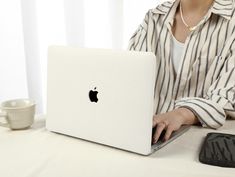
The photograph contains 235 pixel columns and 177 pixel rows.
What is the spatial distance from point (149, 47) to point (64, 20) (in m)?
0.76

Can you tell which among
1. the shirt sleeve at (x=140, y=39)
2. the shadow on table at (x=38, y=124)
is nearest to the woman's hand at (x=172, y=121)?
the shadow on table at (x=38, y=124)

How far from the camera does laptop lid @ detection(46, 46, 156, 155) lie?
70cm

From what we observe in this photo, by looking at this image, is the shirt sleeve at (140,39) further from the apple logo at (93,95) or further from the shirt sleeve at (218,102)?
the apple logo at (93,95)

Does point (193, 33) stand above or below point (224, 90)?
above

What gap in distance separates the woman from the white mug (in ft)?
1.34

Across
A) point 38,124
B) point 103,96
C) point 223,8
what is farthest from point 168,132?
point 223,8

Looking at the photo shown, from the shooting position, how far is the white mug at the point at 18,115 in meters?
0.89

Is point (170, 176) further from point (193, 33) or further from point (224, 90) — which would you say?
point (193, 33)

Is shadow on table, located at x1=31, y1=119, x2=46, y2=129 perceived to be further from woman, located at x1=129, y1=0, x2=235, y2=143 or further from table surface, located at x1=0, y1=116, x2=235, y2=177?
woman, located at x1=129, y1=0, x2=235, y2=143

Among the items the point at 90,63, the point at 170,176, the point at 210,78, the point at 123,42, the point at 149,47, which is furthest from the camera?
the point at 123,42

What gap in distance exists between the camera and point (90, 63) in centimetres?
77

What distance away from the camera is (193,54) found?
1192 millimetres

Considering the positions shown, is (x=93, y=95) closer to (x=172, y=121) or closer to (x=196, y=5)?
(x=172, y=121)

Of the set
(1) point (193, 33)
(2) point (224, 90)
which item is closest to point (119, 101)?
(2) point (224, 90)
